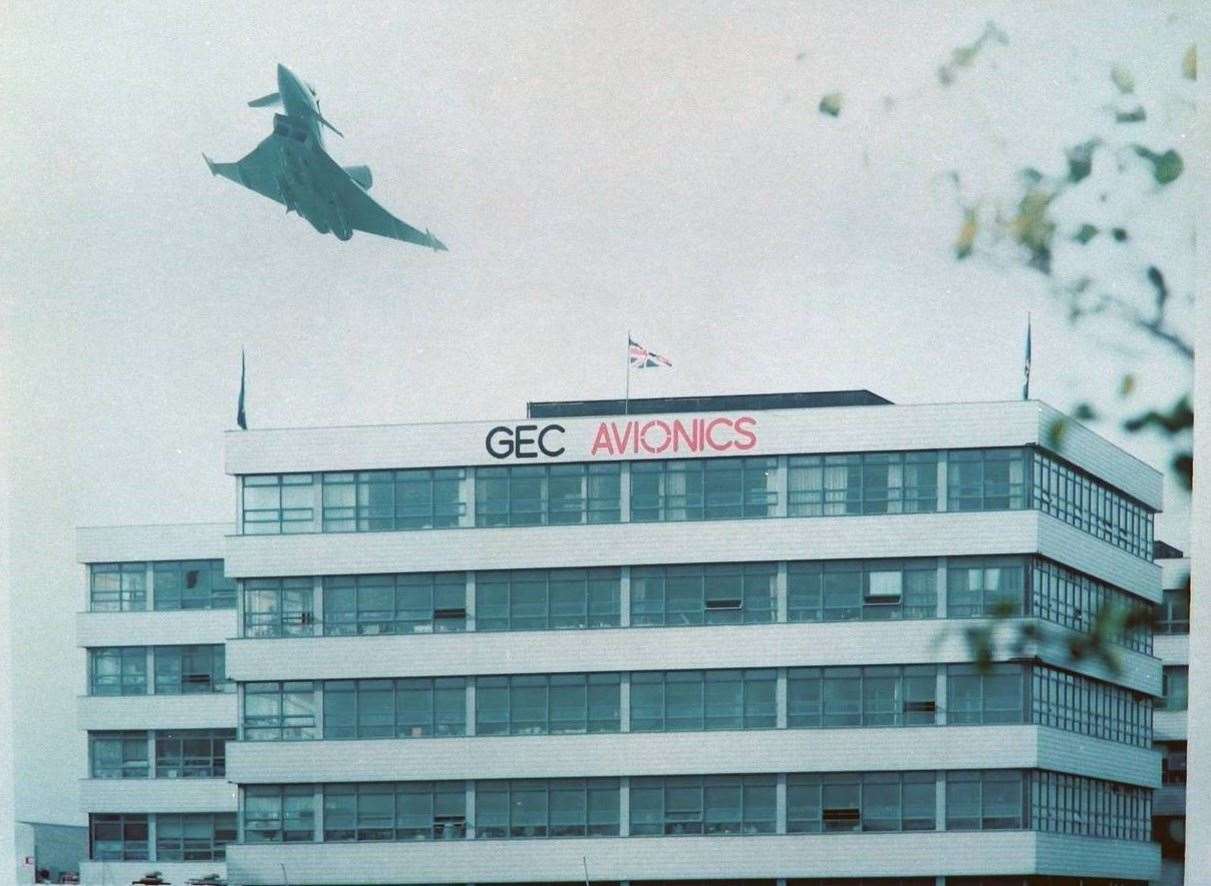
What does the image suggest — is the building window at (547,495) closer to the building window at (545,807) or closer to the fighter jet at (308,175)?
the building window at (545,807)

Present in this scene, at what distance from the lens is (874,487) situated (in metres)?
12.6

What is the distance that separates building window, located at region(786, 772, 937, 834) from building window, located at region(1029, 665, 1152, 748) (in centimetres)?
90

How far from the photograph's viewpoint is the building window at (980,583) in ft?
40.8

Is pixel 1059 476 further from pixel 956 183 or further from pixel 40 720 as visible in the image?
pixel 40 720

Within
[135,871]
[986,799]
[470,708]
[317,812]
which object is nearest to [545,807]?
[470,708]

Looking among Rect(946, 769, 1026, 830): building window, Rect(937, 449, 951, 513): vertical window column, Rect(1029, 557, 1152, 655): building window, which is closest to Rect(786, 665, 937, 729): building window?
Rect(946, 769, 1026, 830): building window

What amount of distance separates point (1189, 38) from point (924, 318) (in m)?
2.80

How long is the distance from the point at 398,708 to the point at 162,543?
3209 mm

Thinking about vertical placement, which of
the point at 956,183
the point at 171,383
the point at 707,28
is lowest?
the point at 171,383

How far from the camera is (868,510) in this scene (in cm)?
1259

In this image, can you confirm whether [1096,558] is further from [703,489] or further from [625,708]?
[625,708]

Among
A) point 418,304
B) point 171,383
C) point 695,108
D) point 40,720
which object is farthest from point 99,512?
point 695,108

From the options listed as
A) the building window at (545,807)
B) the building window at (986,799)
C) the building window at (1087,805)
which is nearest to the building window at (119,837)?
the building window at (545,807)

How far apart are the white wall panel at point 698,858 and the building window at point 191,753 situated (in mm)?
2312
